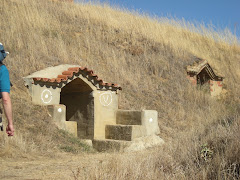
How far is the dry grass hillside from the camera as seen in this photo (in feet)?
15.8

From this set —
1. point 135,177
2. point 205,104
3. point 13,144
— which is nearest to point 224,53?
point 205,104

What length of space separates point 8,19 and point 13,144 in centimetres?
821

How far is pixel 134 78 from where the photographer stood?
46.4 ft

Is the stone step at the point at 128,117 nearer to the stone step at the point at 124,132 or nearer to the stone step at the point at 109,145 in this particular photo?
the stone step at the point at 124,132

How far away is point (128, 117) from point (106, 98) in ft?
3.13

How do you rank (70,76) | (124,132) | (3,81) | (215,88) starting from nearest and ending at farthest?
1. (3,81)
2. (70,76)
3. (124,132)
4. (215,88)

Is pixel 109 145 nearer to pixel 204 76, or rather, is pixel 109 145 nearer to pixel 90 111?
pixel 90 111

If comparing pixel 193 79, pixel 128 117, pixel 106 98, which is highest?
pixel 193 79

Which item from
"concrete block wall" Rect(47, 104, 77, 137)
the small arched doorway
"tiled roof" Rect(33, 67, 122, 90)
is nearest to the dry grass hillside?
"concrete block wall" Rect(47, 104, 77, 137)

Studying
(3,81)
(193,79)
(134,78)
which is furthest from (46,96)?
(193,79)

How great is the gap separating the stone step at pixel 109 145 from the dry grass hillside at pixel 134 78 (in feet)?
2.59

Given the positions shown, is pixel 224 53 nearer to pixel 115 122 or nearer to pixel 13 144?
pixel 115 122

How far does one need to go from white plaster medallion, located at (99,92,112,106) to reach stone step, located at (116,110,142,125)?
48 centimetres

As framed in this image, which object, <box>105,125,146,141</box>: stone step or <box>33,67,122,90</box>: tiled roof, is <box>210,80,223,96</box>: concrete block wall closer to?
<box>105,125,146,141</box>: stone step
